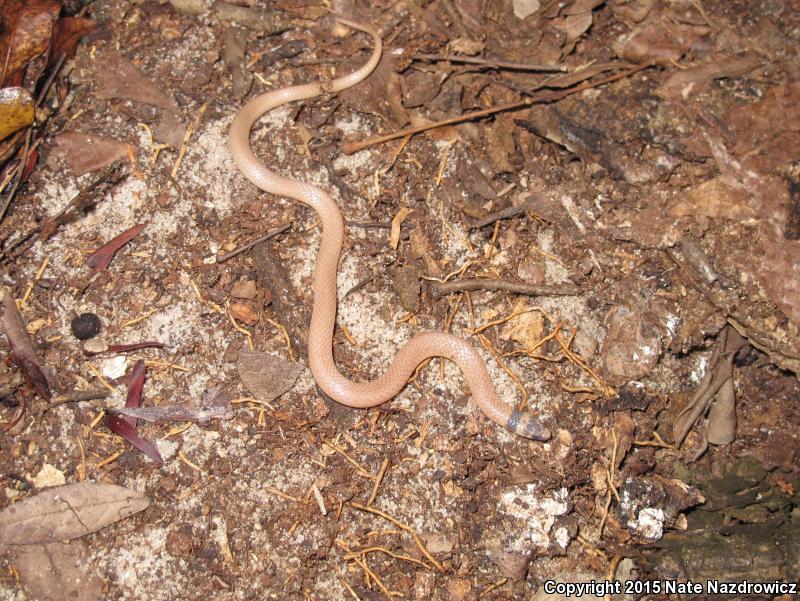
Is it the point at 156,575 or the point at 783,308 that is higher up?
the point at 783,308

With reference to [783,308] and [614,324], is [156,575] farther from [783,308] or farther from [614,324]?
[783,308]

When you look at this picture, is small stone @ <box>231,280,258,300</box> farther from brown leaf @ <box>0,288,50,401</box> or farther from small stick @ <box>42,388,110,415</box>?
brown leaf @ <box>0,288,50,401</box>

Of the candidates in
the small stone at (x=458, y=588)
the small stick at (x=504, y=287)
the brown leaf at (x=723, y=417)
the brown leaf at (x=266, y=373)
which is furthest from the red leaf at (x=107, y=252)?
the brown leaf at (x=723, y=417)

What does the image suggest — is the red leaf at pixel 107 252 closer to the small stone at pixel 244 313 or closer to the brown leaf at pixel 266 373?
the small stone at pixel 244 313

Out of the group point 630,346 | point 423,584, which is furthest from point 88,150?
point 630,346

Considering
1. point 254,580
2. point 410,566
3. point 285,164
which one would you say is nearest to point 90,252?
point 285,164

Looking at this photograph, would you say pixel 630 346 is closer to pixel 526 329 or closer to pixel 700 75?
pixel 526 329

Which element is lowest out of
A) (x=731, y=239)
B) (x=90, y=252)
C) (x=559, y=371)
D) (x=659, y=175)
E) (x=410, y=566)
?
(x=410, y=566)
